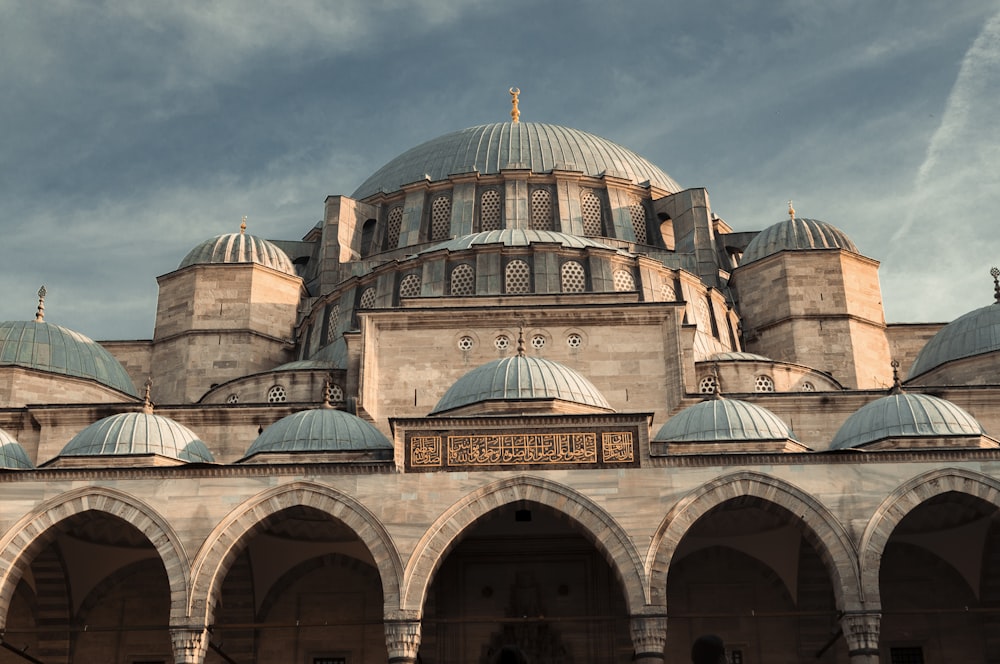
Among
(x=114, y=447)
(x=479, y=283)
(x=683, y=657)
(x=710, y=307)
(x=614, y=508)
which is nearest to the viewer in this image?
(x=614, y=508)

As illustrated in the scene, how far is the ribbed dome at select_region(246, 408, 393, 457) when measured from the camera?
68.6ft

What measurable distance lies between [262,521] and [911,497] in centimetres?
980

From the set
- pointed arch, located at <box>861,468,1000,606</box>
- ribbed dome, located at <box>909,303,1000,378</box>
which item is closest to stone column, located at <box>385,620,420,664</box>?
pointed arch, located at <box>861,468,1000,606</box>

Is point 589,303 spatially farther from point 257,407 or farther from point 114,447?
point 114,447

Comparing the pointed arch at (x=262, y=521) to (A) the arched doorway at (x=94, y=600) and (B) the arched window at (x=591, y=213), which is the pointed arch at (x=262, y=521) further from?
(B) the arched window at (x=591, y=213)

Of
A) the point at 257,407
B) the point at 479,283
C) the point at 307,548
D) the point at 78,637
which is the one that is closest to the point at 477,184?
the point at 479,283

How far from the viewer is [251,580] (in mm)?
22781

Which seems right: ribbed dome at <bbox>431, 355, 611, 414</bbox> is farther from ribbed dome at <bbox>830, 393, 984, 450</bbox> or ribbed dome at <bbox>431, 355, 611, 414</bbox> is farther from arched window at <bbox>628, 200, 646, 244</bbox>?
arched window at <bbox>628, 200, 646, 244</bbox>

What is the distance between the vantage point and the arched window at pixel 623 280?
27.9m

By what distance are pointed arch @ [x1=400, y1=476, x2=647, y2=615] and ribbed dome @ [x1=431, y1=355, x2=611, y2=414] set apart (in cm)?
199

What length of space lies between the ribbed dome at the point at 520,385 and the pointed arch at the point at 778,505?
2824 mm

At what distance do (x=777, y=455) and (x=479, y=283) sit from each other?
9.82m

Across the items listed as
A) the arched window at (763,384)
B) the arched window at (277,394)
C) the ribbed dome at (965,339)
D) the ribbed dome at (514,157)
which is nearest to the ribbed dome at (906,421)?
the arched window at (763,384)

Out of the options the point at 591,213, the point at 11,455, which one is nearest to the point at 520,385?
the point at 11,455
